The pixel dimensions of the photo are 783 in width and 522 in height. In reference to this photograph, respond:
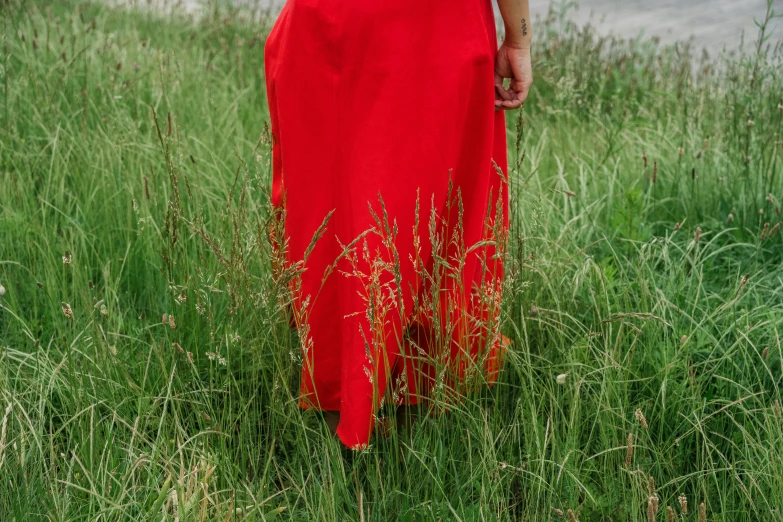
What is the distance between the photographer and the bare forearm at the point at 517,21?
178cm

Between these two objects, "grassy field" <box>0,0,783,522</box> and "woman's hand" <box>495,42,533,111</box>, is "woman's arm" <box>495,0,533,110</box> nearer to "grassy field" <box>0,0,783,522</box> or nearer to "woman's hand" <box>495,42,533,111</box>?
"woman's hand" <box>495,42,533,111</box>

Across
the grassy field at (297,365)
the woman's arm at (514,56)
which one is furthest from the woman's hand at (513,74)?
the grassy field at (297,365)

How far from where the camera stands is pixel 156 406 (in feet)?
6.04

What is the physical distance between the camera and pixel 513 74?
6.13 feet

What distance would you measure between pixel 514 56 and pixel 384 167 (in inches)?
16.9

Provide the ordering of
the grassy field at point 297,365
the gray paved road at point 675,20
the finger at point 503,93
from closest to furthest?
1. the grassy field at point 297,365
2. the finger at point 503,93
3. the gray paved road at point 675,20

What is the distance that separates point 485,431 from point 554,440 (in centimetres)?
15

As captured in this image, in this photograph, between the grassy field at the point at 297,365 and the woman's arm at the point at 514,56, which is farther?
the woman's arm at the point at 514,56

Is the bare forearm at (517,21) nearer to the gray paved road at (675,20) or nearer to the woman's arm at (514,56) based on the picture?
the woman's arm at (514,56)

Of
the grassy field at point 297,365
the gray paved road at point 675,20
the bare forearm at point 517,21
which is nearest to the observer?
the grassy field at point 297,365

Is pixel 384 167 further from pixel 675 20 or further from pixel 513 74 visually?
pixel 675 20

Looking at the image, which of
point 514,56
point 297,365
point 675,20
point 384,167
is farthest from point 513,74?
point 675,20

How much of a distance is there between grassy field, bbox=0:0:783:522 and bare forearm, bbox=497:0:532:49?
0.66 ft

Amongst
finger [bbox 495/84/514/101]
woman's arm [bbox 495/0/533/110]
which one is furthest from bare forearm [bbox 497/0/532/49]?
finger [bbox 495/84/514/101]
